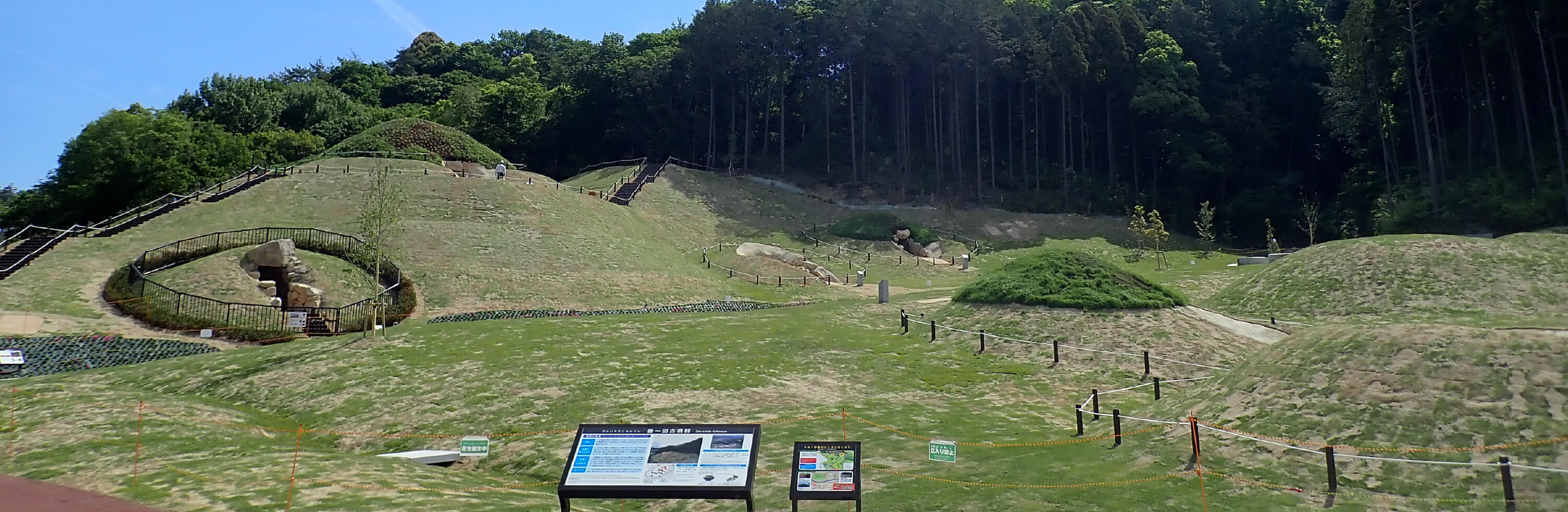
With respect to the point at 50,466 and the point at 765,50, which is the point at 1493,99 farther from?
the point at 50,466

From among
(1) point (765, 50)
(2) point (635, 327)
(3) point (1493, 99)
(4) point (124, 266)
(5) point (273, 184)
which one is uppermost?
(1) point (765, 50)

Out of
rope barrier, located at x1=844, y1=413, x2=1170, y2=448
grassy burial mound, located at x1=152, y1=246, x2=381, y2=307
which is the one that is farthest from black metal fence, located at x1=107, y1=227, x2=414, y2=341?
rope barrier, located at x1=844, y1=413, x2=1170, y2=448

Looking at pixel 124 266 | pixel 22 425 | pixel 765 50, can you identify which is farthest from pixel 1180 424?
pixel 765 50

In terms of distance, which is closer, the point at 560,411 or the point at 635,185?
the point at 560,411

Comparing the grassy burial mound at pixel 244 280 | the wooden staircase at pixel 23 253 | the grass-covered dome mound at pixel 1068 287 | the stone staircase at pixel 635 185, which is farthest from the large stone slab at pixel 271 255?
the grass-covered dome mound at pixel 1068 287

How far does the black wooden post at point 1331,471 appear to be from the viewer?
1152 centimetres

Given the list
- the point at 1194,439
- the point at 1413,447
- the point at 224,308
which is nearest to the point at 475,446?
the point at 1194,439

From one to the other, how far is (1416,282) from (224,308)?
132 ft

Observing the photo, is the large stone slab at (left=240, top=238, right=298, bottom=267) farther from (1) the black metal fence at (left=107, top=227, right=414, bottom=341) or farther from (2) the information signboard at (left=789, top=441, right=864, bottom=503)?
(2) the information signboard at (left=789, top=441, right=864, bottom=503)

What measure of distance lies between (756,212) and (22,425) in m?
48.1

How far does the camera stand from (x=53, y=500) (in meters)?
12.8

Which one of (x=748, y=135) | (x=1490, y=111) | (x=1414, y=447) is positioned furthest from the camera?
(x=748, y=135)

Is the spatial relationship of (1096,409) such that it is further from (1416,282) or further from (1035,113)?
(1035,113)

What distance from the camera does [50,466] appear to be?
14602 millimetres
